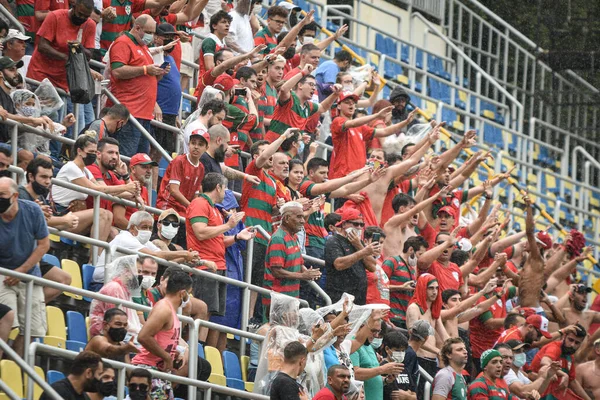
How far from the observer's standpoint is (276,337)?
37.9ft

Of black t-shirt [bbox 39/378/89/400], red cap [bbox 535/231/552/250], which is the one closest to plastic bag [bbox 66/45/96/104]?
black t-shirt [bbox 39/378/89/400]

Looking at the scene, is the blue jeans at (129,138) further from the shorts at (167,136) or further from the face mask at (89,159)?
the face mask at (89,159)

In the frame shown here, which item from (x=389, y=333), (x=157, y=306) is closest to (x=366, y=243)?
(x=389, y=333)

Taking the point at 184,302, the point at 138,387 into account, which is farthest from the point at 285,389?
the point at 138,387

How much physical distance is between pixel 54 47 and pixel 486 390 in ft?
17.0

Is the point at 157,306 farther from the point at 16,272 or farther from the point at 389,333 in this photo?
the point at 389,333

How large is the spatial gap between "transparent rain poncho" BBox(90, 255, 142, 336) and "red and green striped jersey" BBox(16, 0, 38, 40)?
13.0 ft

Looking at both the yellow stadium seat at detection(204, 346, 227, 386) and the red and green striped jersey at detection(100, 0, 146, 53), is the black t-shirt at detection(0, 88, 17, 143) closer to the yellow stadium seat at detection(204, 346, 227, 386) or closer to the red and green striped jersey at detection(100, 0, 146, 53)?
the yellow stadium seat at detection(204, 346, 227, 386)

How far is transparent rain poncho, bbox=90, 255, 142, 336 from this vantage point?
10.6m

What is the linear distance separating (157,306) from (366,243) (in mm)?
3466

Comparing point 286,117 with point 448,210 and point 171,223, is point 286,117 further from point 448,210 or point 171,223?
point 171,223

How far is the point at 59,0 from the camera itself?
14078 mm

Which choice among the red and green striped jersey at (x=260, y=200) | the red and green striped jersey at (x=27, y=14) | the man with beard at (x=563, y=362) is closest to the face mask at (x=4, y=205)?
the red and green striped jersey at (x=260, y=200)

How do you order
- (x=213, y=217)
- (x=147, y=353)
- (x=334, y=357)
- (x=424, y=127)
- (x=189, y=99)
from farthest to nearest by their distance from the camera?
1. (x=424, y=127)
2. (x=189, y=99)
3. (x=213, y=217)
4. (x=334, y=357)
5. (x=147, y=353)
